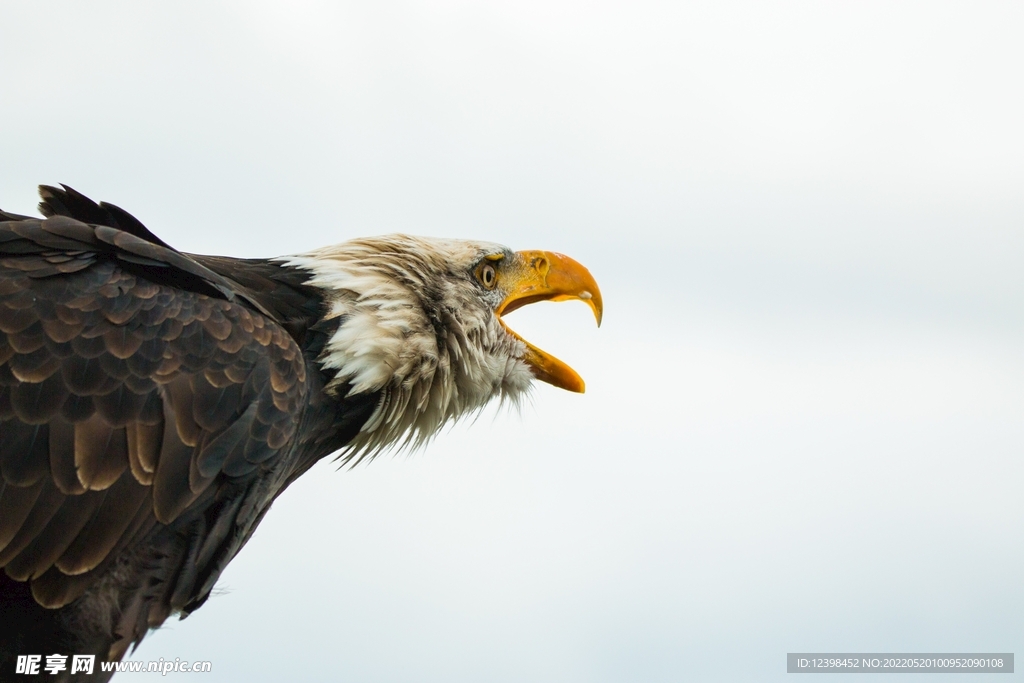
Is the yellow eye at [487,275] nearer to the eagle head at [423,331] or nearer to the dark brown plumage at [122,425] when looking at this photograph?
the eagle head at [423,331]

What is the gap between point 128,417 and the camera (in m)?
4.39

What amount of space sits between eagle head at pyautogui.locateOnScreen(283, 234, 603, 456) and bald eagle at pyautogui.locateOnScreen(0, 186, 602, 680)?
0.02m

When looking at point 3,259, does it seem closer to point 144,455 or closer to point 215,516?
point 144,455

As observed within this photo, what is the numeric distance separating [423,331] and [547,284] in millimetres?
1090

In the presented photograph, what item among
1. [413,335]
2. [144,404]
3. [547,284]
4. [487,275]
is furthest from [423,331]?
[144,404]

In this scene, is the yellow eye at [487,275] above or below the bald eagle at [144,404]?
above

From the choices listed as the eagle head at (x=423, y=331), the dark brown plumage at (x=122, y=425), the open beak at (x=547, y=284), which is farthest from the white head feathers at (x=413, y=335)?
the dark brown plumage at (x=122, y=425)

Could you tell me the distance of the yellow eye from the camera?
593 centimetres

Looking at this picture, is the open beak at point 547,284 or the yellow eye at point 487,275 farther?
the open beak at point 547,284

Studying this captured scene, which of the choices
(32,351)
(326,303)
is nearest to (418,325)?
(326,303)

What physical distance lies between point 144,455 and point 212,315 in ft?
2.11

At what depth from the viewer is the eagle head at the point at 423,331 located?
522 centimetres

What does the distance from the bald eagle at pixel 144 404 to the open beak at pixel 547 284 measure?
83 cm

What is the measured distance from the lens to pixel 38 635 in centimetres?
429
